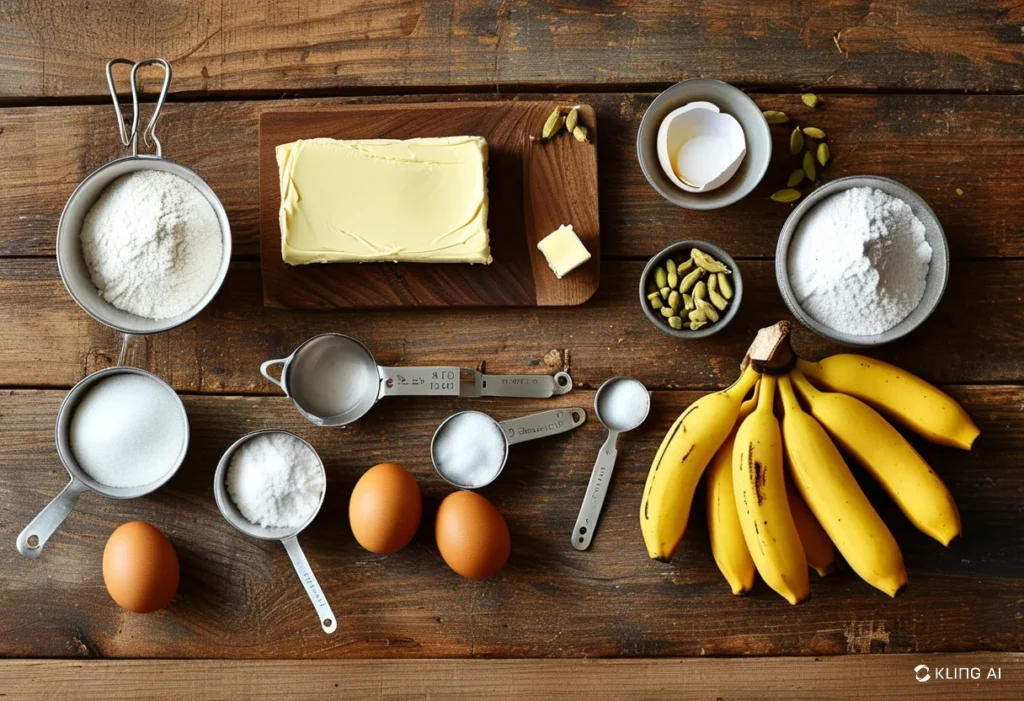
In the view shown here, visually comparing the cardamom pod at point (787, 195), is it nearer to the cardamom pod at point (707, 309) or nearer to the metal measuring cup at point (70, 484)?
the cardamom pod at point (707, 309)

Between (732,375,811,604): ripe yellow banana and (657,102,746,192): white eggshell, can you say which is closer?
(732,375,811,604): ripe yellow banana

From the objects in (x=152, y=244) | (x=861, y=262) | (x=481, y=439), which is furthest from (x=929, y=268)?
(x=152, y=244)

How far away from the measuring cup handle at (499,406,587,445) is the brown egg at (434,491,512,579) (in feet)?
0.35

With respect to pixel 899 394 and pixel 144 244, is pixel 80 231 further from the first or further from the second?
pixel 899 394

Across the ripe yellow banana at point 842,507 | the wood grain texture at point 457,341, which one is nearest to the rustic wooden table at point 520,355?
the wood grain texture at point 457,341

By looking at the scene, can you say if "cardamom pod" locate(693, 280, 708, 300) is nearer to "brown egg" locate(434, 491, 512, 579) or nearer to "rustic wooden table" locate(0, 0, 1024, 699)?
"rustic wooden table" locate(0, 0, 1024, 699)

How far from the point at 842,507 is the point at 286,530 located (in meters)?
0.74

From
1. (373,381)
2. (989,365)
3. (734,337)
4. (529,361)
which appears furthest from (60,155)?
(989,365)

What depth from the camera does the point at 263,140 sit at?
3.61 ft

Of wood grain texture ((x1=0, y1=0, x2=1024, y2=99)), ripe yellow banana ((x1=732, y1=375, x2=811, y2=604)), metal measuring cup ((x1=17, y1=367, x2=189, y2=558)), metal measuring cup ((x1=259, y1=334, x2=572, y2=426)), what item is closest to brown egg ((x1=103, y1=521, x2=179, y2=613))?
metal measuring cup ((x1=17, y1=367, x2=189, y2=558))

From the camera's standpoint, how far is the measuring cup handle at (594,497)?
3.55ft

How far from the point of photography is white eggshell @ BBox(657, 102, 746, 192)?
1071 millimetres

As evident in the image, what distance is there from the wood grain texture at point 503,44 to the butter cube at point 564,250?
9.9 inches

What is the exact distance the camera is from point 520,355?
1.10 meters
